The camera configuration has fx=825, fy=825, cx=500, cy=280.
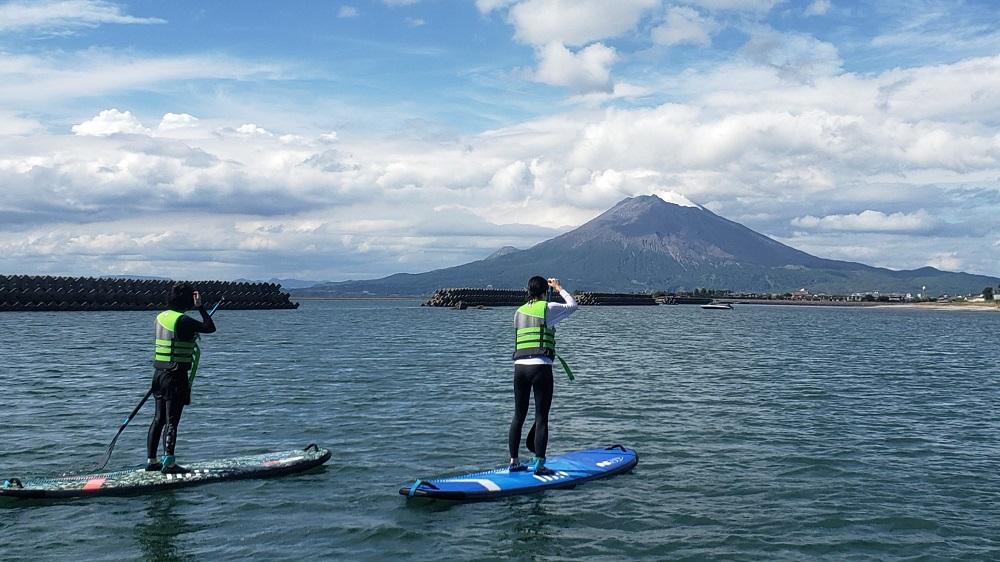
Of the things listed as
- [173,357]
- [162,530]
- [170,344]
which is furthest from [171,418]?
[162,530]

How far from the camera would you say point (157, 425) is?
14594 mm

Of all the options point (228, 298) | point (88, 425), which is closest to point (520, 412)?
point (88, 425)

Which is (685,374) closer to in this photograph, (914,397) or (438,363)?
(914,397)

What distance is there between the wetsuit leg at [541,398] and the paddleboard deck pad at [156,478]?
14.8ft

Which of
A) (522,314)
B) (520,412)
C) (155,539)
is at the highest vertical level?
(522,314)

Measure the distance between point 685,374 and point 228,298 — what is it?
338ft

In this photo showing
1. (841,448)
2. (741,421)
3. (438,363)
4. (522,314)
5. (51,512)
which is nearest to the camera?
(51,512)

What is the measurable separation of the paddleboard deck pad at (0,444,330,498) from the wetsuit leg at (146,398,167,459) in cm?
42

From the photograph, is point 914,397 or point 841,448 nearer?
point 841,448

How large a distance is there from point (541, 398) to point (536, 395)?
0.11 meters

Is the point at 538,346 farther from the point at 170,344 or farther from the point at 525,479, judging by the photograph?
the point at 170,344

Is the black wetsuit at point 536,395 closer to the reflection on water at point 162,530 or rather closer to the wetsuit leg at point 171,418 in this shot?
the reflection on water at point 162,530

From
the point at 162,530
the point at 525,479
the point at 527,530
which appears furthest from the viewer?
the point at 525,479

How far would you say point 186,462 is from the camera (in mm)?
16719
